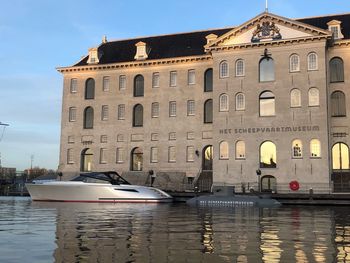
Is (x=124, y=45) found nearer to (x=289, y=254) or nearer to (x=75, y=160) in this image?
(x=75, y=160)

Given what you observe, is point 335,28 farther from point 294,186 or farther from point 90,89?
point 90,89

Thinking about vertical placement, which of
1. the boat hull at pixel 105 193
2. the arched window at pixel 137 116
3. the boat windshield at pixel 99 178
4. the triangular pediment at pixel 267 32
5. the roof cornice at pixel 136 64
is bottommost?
the boat hull at pixel 105 193

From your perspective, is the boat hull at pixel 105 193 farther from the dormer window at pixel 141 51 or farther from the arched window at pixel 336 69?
the dormer window at pixel 141 51

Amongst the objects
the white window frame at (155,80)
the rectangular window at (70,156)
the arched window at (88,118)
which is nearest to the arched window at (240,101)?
the white window frame at (155,80)

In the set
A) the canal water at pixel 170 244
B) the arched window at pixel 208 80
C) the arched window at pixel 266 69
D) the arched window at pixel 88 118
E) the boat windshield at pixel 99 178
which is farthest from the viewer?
the arched window at pixel 88 118

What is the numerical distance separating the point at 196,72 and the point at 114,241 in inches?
1687

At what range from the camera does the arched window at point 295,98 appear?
47.4 m

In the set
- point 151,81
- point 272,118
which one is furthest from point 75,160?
point 272,118

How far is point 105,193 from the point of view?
135 feet

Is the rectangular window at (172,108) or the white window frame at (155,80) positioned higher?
the white window frame at (155,80)

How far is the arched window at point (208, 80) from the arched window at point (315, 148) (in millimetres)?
13595

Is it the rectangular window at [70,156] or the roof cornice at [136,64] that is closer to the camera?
the roof cornice at [136,64]

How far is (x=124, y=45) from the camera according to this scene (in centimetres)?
6209

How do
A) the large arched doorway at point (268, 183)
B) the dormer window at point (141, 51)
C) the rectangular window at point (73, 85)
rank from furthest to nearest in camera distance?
the rectangular window at point (73, 85)
the dormer window at point (141, 51)
the large arched doorway at point (268, 183)
